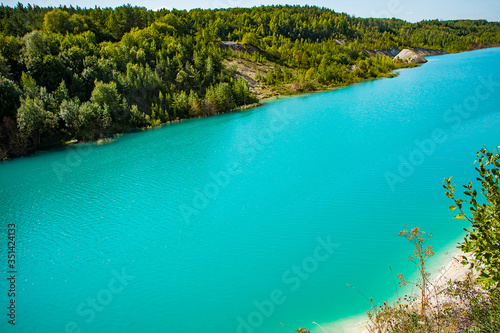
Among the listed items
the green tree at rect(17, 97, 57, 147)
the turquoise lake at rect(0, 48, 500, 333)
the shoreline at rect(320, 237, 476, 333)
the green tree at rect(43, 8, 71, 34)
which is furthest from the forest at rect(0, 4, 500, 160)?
the shoreline at rect(320, 237, 476, 333)

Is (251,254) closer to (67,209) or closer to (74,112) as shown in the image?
(67,209)

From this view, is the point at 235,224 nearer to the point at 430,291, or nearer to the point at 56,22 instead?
the point at 430,291

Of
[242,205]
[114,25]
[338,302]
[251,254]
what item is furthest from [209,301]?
[114,25]

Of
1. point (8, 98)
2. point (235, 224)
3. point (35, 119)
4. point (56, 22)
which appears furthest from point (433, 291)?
point (56, 22)

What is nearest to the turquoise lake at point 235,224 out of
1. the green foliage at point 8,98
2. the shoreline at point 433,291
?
the shoreline at point 433,291

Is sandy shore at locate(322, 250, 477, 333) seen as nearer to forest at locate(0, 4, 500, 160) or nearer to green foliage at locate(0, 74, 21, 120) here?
forest at locate(0, 4, 500, 160)
